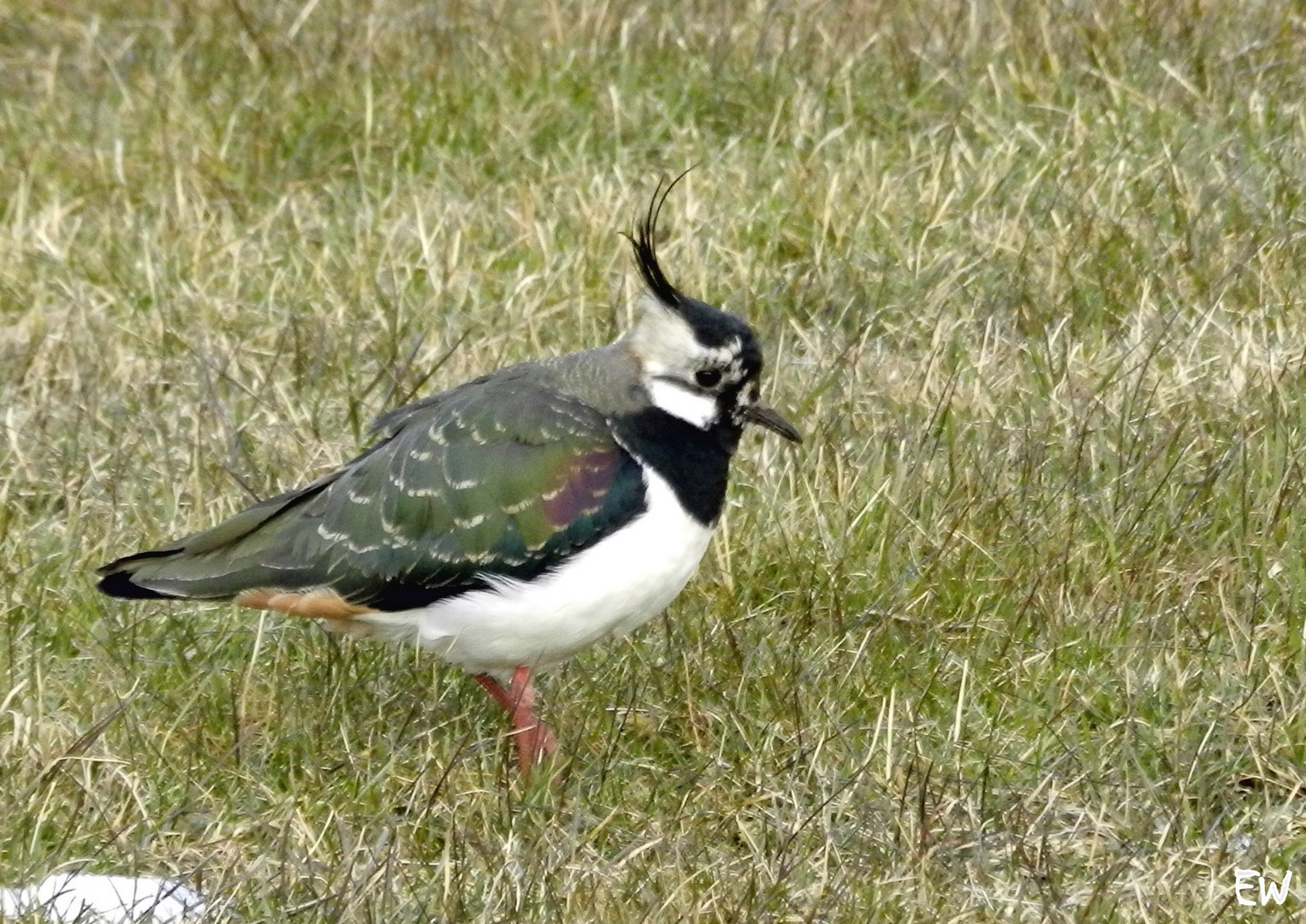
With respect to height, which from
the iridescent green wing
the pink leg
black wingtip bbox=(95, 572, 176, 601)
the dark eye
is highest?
the dark eye

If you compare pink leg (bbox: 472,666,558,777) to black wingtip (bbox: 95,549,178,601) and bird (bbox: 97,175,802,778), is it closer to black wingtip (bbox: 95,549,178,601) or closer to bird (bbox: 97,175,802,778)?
bird (bbox: 97,175,802,778)

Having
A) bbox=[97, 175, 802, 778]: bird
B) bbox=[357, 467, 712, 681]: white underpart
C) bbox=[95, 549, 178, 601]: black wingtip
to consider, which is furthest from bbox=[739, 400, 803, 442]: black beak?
bbox=[95, 549, 178, 601]: black wingtip

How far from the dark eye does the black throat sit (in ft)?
0.34

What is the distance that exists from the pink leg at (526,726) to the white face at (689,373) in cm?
74

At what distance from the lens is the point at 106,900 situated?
4.55 metres

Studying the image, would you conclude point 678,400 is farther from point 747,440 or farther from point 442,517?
point 747,440

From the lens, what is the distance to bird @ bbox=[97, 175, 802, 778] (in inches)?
198

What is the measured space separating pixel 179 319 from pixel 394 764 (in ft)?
9.36

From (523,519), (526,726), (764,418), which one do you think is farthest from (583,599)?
(764,418)

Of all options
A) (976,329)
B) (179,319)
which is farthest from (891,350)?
(179,319)

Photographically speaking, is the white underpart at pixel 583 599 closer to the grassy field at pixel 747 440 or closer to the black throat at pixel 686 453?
the black throat at pixel 686 453

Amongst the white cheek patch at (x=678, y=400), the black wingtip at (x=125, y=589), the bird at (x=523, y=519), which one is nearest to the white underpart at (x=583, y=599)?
the bird at (x=523, y=519)

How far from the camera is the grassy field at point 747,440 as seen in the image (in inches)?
189

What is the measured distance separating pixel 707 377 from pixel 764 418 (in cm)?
21
